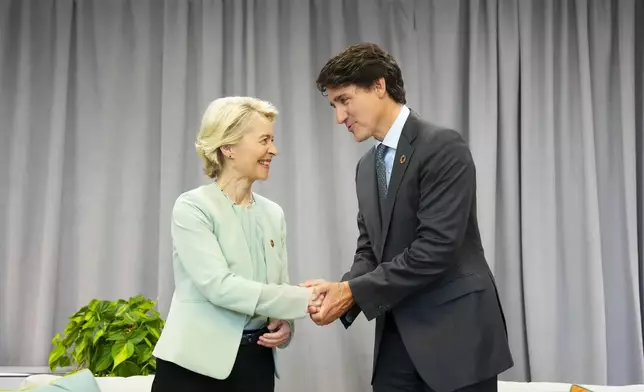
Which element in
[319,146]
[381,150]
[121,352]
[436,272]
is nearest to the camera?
[436,272]

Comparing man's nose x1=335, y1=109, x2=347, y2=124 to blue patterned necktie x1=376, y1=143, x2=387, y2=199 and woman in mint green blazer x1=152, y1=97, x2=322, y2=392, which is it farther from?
woman in mint green blazer x1=152, y1=97, x2=322, y2=392

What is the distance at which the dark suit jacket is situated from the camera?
1696 mm

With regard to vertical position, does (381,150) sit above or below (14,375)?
above

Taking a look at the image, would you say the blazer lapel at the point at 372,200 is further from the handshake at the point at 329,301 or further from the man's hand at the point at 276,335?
the man's hand at the point at 276,335

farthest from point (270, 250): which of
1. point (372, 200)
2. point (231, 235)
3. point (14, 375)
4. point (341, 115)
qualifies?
point (14, 375)

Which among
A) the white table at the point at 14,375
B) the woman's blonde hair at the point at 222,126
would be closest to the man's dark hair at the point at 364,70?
the woman's blonde hair at the point at 222,126

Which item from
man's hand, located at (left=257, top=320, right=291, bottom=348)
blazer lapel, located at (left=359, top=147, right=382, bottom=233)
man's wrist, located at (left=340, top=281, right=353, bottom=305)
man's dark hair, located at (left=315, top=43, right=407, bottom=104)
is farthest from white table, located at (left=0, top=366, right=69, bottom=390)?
man's dark hair, located at (left=315, top=43, right=407, bottom=104)

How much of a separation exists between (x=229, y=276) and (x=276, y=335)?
0.25 metres

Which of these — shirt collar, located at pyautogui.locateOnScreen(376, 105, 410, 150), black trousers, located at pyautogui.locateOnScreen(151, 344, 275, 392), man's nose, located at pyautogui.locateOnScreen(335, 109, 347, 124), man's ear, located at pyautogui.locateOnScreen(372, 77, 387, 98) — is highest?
man's ear, located at pyautogui.locateOnScreen(372, 77, 387, 98)

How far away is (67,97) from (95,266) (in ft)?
3.33

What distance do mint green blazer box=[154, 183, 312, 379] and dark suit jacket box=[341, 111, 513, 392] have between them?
29cm

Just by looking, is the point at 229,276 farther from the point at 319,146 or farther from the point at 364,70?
the point at 319,146

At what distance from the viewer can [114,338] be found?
2.98 metres

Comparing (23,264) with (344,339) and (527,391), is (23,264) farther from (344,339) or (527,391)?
(527,391)
